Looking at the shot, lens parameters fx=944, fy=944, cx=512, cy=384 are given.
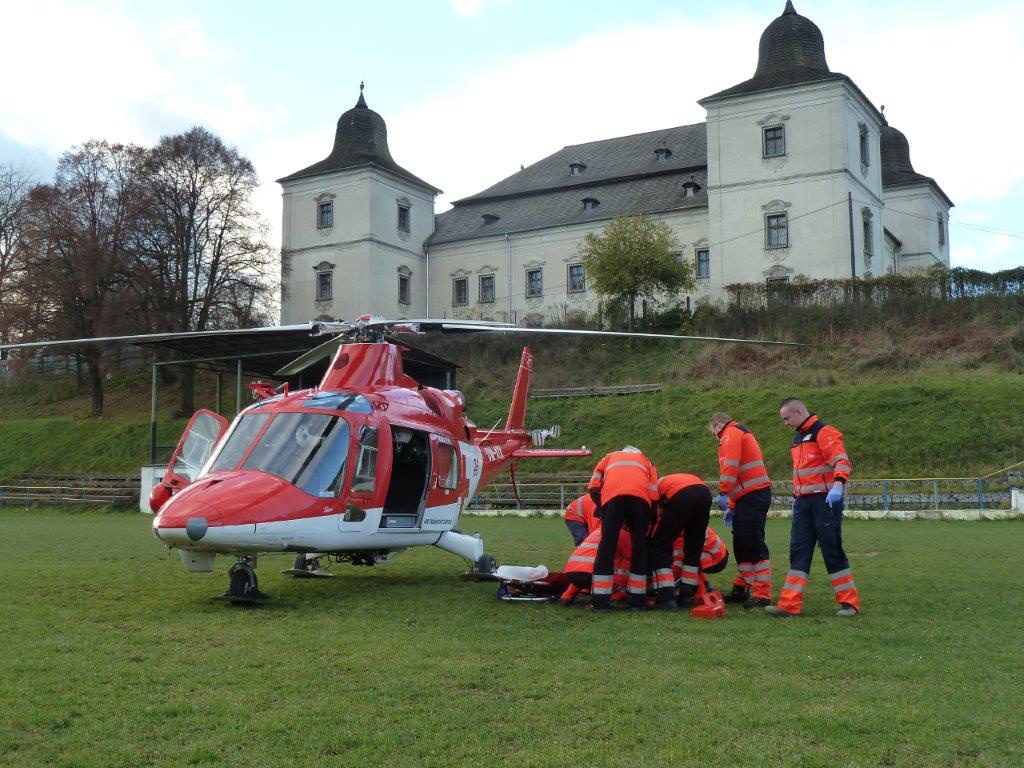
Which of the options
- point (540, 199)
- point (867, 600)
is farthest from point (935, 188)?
point (867, 600)

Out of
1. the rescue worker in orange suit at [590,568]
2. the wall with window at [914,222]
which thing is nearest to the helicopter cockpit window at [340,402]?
the rescue worker in orange suit at [590,568]

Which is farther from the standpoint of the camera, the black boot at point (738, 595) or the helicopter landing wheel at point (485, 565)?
the helicopter landing wheel at point (485, 565)

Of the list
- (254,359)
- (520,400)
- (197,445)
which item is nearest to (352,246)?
(254,359)

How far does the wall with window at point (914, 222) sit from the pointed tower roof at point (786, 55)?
513 inches

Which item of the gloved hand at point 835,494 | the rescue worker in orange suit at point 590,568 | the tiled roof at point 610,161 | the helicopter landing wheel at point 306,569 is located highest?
the tiled roof at point 610,161

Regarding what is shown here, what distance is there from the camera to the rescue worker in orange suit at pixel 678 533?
9.76 m

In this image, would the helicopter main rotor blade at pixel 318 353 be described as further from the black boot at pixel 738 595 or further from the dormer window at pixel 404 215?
the dormer window at pixel 404 215

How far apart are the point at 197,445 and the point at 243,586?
2.81 meters

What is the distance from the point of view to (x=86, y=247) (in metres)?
47.0

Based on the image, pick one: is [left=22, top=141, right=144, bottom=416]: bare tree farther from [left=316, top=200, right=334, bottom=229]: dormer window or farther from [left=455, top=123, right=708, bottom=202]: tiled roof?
[left=455, top=123, right=708, bottom=202]: tiled roof

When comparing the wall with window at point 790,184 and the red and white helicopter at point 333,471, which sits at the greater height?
the wall with window at point 790,184

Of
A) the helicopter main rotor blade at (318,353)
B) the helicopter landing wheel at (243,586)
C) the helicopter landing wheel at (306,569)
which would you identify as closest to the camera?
the helicopter landing wheel at (243,586)

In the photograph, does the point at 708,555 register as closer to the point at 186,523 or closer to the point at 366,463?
the point at 366,463

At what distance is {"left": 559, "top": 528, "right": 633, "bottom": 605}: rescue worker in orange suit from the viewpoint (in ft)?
33.3
